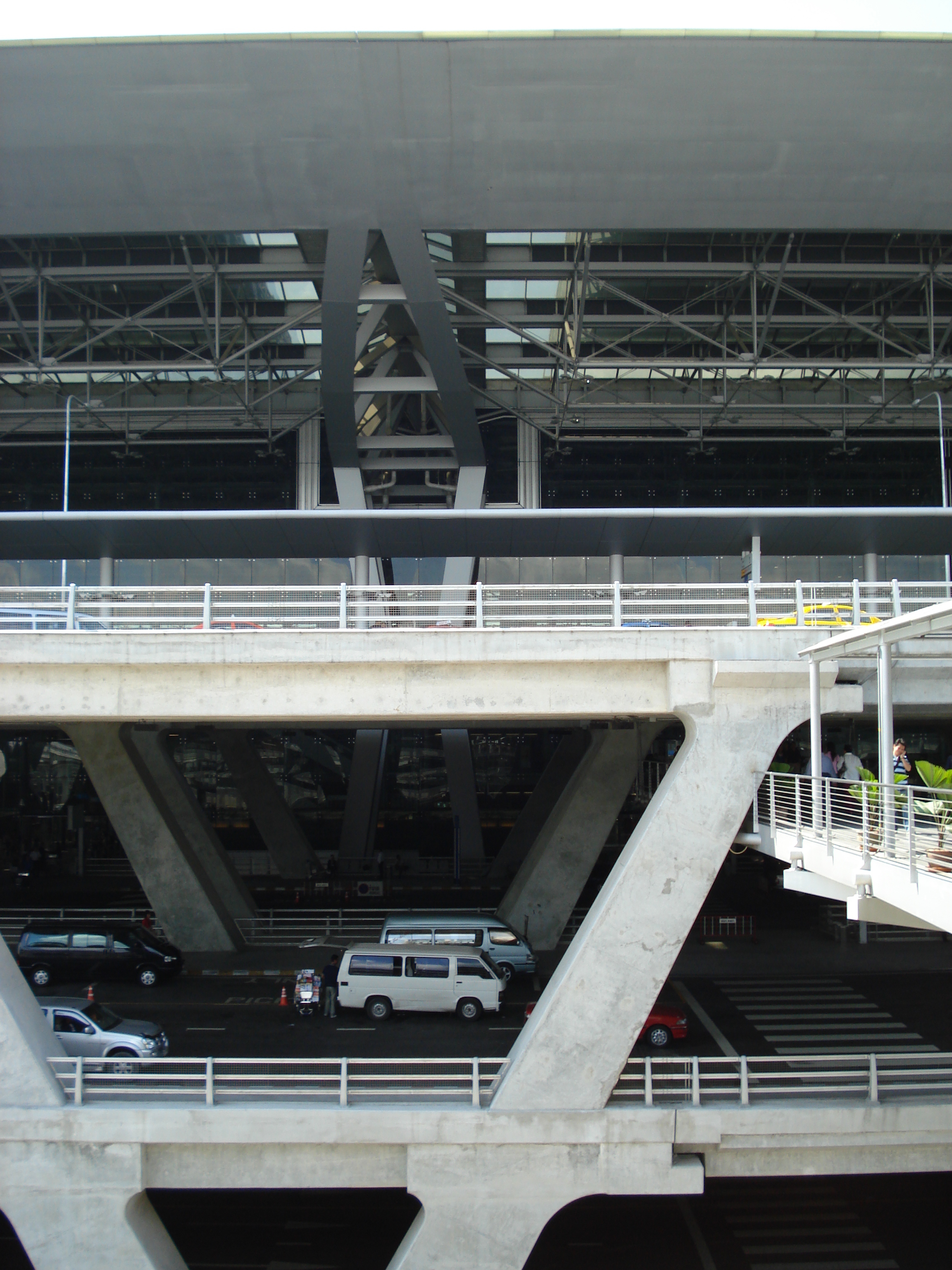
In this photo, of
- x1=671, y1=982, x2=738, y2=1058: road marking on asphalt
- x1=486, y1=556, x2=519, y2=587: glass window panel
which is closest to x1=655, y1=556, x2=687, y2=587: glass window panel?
x1=486, y1=556, x2=519, y2=587: glass window panel

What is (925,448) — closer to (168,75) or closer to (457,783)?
(457,783)

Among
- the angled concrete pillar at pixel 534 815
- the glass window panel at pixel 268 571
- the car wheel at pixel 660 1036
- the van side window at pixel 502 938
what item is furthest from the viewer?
the glass window panel at pixel 268 571

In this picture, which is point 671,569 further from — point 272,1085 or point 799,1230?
point 272,1085

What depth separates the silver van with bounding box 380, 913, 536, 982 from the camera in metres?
20.5

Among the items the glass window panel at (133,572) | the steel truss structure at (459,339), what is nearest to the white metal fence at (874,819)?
the steel truss structure at (459,339)

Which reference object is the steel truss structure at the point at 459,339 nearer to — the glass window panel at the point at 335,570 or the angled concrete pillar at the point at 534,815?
the glass window panel at the point at 335,570

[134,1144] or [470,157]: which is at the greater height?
[470,157]

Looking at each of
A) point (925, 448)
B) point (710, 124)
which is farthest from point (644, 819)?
point (925, 448)

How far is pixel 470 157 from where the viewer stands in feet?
65.2

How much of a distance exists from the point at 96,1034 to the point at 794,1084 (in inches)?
485

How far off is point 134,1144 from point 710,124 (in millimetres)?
22725

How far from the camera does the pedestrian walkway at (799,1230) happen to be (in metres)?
13.2

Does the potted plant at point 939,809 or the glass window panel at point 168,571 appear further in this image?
the glass window panel at point 168,571

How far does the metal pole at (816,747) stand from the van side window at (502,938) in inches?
394
